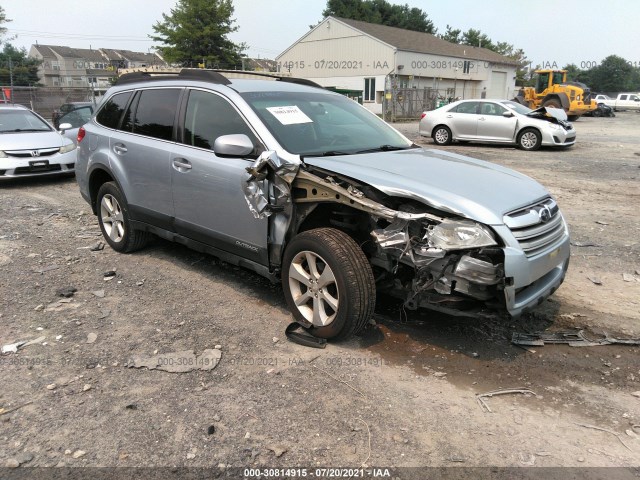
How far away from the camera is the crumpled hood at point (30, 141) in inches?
383

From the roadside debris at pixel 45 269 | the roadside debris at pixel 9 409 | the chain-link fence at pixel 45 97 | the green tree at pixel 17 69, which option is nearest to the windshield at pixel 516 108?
the roadside debris at pixel 45 269

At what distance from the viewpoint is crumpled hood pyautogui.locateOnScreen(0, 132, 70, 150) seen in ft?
31.9

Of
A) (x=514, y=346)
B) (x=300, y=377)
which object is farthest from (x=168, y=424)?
(x=514, y=346)

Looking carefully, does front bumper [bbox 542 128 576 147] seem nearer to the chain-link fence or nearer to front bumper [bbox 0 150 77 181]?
front bumper [bbox 0 150 77 181]

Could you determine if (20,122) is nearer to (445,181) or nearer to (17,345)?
(17,345)

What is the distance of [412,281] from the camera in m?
3.38

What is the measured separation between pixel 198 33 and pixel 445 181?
41.2 meters

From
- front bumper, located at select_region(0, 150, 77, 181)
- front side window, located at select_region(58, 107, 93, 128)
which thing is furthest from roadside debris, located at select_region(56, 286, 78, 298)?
front side window, located at select_region(58, 107, 93, 128)

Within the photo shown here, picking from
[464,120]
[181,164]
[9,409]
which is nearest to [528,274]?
[181,164]

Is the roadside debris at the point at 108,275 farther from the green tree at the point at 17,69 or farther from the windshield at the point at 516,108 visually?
the green tree at the point at 17,69

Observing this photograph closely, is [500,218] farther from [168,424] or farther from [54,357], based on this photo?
[54,357]

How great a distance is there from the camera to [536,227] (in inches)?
132

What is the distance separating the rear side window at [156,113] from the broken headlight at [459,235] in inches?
111

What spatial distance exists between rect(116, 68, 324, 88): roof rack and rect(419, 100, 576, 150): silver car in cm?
1138
